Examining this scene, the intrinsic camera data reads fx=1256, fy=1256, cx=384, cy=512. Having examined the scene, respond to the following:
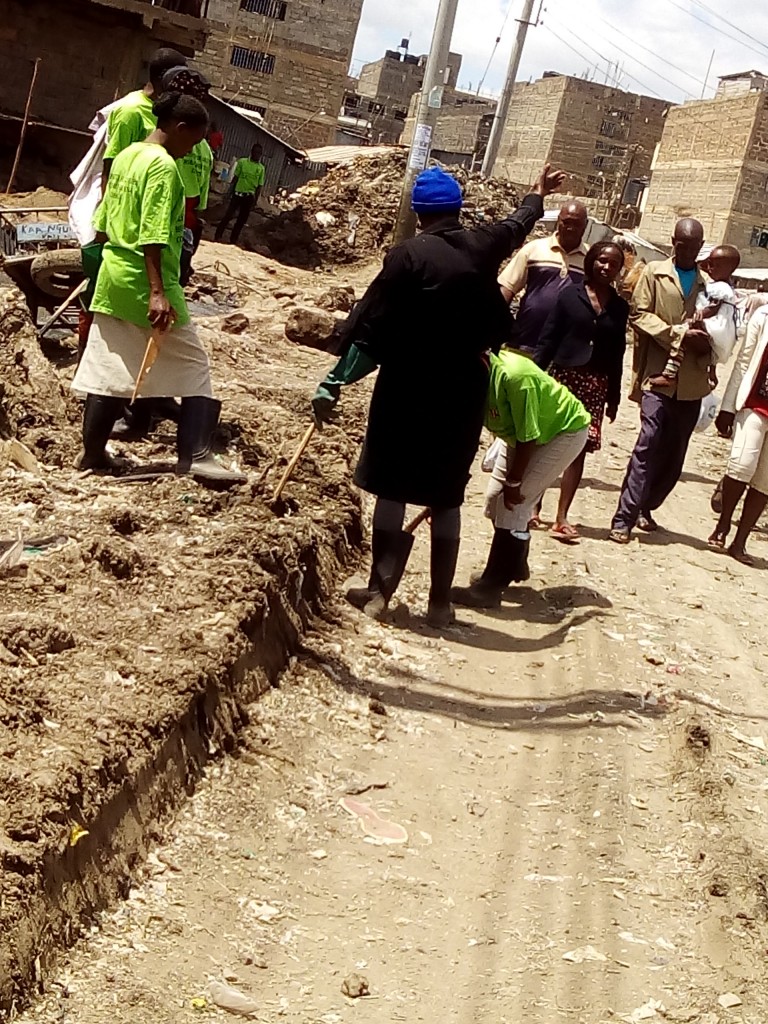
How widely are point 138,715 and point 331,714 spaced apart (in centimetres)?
118

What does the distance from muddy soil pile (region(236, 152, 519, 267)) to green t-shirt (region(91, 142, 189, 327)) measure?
16524 millimetres

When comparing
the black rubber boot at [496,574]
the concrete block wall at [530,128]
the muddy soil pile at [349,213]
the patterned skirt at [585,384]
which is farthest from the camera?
the concrete block wall at [530,128]

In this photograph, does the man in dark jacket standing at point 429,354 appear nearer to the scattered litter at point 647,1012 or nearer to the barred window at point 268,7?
the scattered litter at point 647,1012

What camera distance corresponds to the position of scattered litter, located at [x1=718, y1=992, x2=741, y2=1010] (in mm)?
3439

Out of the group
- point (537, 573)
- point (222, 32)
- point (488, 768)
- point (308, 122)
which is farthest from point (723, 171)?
point (488, 768)

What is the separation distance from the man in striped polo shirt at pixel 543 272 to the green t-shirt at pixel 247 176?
48.9ft

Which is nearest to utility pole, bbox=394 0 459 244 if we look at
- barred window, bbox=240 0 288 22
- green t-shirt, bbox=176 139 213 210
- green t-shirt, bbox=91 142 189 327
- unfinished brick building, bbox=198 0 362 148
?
green t-shirt, bbox=176 139 213 210

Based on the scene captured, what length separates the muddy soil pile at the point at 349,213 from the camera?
23.8m

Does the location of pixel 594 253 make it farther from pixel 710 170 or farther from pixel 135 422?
pixel 710 170

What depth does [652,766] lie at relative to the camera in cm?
494

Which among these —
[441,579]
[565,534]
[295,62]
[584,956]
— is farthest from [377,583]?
[295,62]

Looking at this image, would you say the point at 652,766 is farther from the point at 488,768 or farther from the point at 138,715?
the point at 138,715

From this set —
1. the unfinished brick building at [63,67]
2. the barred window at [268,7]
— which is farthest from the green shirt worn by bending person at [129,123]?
the barred window at [268,7]

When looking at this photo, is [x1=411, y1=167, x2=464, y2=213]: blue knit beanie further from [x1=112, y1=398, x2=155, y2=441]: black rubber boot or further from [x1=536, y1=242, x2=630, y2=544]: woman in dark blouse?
[x1=112, y1=398, x2=155, y2=441]: black rubber boot
